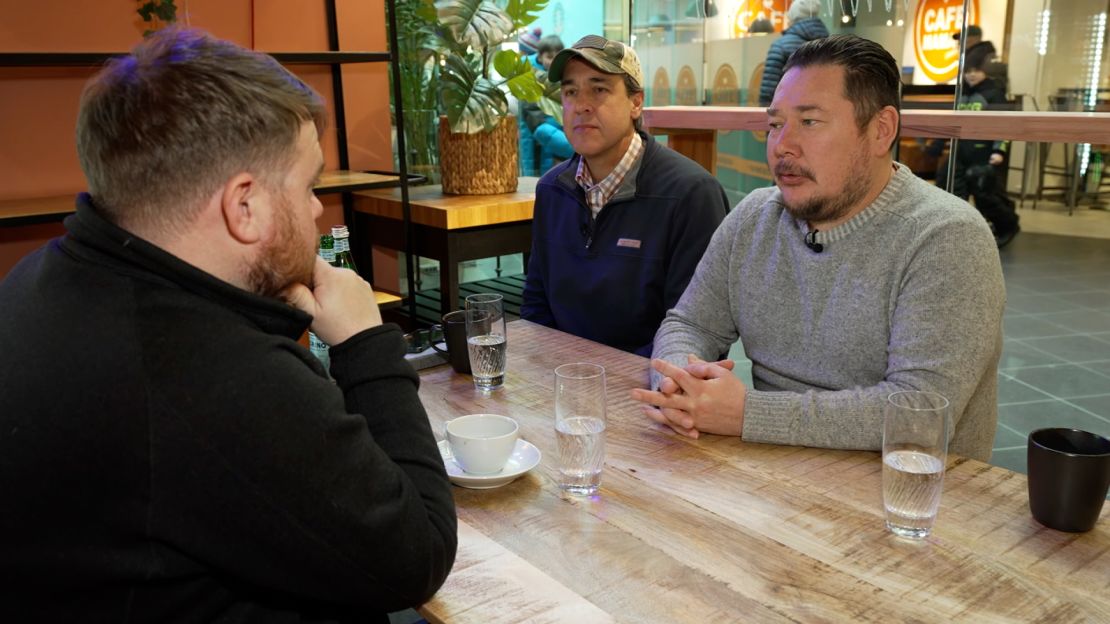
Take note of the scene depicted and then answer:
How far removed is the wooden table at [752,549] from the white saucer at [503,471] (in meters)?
0.02

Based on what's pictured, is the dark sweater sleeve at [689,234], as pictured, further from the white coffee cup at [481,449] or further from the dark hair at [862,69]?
the white coffee cup at [481,449]

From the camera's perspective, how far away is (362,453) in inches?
36.2

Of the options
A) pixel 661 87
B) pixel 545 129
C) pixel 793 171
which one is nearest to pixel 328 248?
pixel 793 171

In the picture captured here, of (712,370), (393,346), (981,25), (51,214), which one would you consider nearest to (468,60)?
(51,214)

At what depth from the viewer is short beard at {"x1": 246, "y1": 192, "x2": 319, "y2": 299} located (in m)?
0.98

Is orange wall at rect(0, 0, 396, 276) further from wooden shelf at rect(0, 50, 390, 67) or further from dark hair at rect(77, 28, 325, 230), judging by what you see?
dark hair at rect(77, 28, 325, 230)

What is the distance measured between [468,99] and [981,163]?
406cm

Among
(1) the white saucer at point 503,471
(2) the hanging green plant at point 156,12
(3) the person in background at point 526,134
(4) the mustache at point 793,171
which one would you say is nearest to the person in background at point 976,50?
(3) the person in background at point 526,134

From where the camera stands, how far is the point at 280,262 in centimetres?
100

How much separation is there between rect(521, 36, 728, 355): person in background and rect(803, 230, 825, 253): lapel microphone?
66cm

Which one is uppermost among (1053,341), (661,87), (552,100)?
(661,87)

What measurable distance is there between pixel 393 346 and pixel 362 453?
0.78 feet

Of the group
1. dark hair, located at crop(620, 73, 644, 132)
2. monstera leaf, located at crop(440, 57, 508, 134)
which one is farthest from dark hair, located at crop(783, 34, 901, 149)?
monstera leaf, located at crop(440, 57, 508, 134)

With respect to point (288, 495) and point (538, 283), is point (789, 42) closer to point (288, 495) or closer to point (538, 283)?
point (538, 283)
